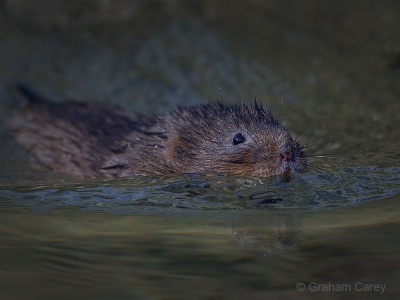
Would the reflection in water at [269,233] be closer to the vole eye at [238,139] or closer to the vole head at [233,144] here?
the vole head at [233,144]

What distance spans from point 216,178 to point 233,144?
0.95ft

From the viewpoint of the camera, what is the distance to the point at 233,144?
570 cm

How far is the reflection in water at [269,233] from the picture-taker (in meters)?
4.15

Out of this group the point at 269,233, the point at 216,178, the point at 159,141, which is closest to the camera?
the point at 269,233

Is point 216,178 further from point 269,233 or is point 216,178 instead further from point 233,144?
point 269,233

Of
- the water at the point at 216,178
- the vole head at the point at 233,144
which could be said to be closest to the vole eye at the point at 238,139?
the vole head at the point at 233,144

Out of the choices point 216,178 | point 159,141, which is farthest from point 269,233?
point 159,141

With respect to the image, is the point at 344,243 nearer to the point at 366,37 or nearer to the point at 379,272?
the point at 379,272

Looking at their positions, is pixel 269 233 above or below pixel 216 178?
below

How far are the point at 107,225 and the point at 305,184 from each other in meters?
1.59

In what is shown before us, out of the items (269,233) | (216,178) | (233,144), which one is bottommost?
(269,233)

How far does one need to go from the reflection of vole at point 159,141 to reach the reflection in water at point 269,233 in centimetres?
76

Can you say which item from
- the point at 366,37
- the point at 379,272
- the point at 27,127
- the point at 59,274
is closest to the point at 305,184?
the point at 379,272

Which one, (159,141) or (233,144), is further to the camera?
(159,141)
